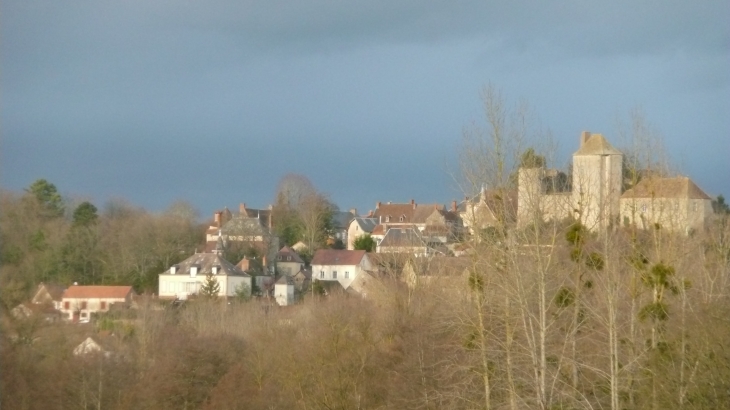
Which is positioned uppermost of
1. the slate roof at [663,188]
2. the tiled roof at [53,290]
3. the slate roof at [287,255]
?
the slate roof at [663,188]

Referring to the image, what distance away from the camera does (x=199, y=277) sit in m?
65.9

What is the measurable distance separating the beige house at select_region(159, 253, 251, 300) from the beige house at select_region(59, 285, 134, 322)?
3.75 m

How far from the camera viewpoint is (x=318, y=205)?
8175 cm

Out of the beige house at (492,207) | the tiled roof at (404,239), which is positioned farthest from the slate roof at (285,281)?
the beige house at (492,207)

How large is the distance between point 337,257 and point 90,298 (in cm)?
1910

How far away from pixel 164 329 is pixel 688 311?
2912cm

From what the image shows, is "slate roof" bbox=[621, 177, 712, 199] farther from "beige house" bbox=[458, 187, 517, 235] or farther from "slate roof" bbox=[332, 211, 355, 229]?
"slate roof" bbox=[332, 211, 355, 229]

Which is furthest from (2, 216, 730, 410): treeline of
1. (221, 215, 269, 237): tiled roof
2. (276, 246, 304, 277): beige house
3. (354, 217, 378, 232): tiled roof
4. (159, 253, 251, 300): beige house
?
(354, 217, 378, 232): tiled roof

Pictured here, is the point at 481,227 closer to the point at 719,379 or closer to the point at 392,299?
the point at 719,379

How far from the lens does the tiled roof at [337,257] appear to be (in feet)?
231

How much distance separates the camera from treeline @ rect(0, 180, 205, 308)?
59.7 metres

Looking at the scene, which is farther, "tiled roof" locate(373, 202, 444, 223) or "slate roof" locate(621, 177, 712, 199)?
"tiled roof" locate(373, 202, 444, 223)

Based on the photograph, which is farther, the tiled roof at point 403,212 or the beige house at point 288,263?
the tiled roof at point 403,212

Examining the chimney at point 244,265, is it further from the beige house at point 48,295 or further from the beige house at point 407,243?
the beige house at point 48,295
